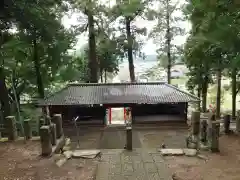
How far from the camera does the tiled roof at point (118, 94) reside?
18266 mm

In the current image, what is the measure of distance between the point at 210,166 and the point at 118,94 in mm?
9645

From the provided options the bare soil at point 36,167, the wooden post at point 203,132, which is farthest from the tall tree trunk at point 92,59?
the wooden post at point 203,132

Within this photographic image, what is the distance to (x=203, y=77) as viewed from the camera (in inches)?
1026

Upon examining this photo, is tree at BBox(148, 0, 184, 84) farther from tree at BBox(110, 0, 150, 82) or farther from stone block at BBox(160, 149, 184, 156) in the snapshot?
stone block at BBox(160, 149, 184, 156)

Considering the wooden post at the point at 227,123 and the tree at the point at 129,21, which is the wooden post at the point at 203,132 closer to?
the wooden post at the point at 227,123

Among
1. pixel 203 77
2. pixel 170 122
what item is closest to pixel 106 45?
pixel 203 77

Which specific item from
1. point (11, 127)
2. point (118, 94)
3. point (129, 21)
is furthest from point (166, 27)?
point (11, 127)

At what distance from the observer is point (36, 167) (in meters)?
11.1

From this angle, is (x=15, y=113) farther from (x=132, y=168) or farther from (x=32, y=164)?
(x=132, y=168)

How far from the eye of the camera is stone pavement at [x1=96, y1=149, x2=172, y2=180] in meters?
10.1

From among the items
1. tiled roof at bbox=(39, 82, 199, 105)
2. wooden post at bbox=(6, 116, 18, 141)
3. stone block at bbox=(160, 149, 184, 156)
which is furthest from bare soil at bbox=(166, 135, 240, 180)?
wooden post at bbox=(6, 116, 18, 141)

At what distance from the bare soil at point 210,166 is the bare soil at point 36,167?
134 inches

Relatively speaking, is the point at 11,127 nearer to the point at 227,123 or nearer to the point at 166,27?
the point at 227,123

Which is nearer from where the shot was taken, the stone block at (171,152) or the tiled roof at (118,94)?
the stone block at (171,152)
